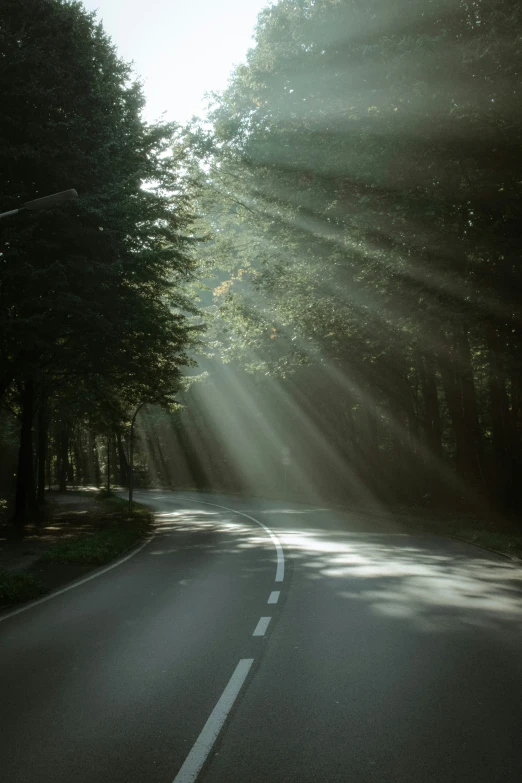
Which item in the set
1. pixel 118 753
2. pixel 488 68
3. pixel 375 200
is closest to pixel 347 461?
pixel 375 200

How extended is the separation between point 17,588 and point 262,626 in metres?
4.79

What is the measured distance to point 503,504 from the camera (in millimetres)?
23641

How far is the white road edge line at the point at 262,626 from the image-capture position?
801 cm

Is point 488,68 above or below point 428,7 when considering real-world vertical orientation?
below

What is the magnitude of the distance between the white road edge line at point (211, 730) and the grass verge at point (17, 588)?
Result: 5696 mm

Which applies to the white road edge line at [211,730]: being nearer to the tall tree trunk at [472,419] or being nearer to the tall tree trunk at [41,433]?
the tall tree trunk at [472,419]

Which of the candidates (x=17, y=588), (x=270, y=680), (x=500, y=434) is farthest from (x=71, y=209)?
(x=270, y=680)

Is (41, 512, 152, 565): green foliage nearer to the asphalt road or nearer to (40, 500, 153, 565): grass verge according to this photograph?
(40, 500, 153, 565): grass verge

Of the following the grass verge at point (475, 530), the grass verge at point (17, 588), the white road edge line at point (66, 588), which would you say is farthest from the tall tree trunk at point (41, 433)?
the grass verge at point (17, 588)

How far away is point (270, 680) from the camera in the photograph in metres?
6.14

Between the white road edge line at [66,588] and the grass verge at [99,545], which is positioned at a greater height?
the grass verge at [99,545]

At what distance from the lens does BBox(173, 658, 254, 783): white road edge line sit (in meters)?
4.25

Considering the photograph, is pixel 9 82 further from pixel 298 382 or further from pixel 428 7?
pixel 298 382

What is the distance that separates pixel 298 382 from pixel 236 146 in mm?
19133
